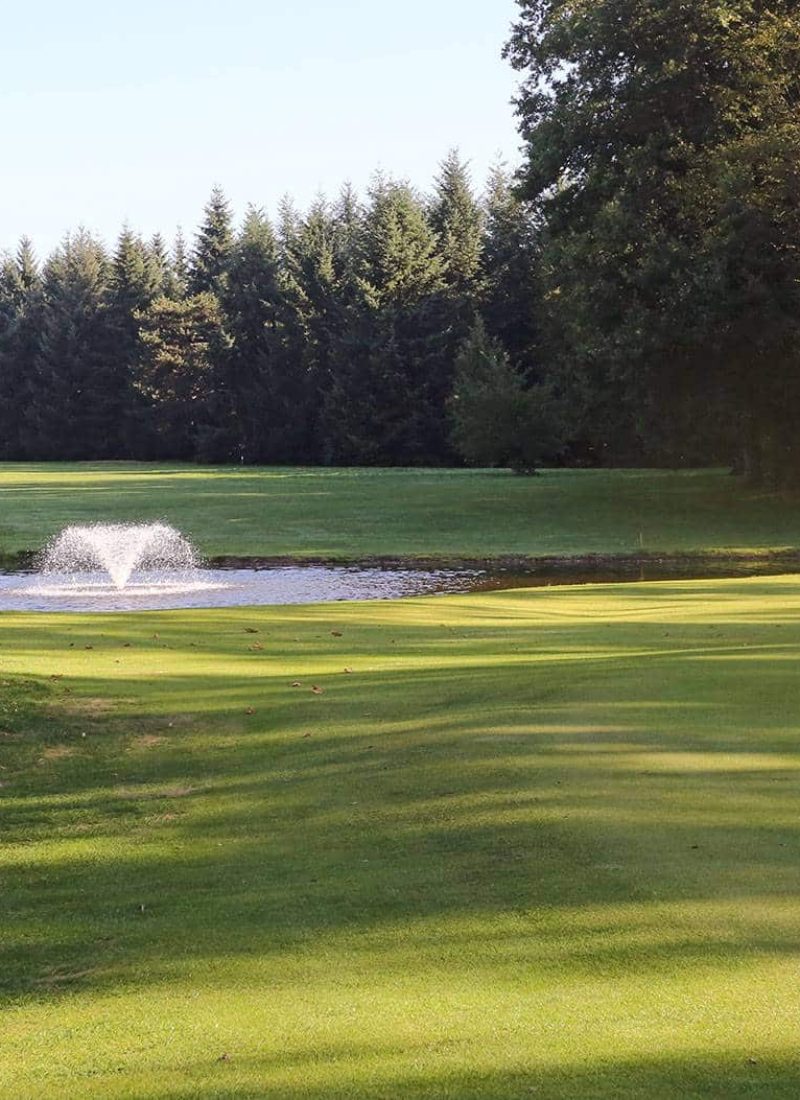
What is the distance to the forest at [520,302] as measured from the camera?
39406 millimetres

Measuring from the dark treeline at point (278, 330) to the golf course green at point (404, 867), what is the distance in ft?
208

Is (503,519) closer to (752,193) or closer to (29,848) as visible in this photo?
(752,193)

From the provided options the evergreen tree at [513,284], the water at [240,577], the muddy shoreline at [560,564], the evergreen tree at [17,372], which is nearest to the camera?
the water at [240,577]

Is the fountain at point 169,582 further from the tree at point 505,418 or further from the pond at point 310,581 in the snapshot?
the tree at point 505,418

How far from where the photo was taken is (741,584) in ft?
77.3

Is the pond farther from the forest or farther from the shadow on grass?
the shadow on grass

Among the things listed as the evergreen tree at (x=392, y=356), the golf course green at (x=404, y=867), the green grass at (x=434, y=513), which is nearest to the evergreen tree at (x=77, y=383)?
the evergreen tree at (x=392, y=356)

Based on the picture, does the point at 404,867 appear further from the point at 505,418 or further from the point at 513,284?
the point at 513,284

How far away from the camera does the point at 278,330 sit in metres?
95.7

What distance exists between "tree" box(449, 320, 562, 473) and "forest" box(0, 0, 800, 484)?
137mm

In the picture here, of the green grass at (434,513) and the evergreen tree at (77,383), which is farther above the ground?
the evergreen tree at (77,383)

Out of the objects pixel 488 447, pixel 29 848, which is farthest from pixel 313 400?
pixel 29 848

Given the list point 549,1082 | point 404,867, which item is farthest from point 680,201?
point 549,1082

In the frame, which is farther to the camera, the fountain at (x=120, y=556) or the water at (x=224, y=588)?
the fountain at (x=120, y=556)
